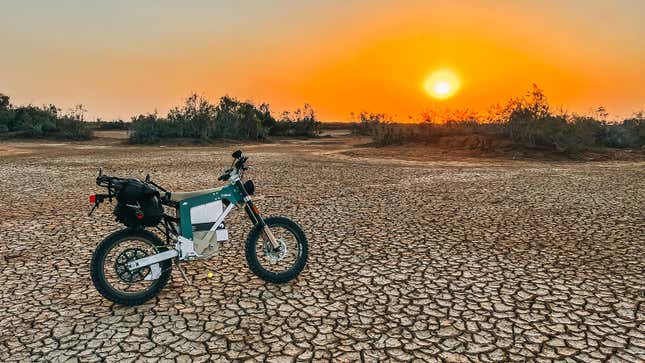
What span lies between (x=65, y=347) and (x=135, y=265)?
94cm

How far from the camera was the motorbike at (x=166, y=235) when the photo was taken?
4.19 meters

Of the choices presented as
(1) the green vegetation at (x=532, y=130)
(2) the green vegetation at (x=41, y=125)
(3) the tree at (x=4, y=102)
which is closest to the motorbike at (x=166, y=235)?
(1) the green vegetation at (x=532, y=130)

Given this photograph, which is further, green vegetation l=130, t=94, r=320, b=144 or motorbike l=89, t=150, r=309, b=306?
green vegetation l=130, t=94, r=320, b=144

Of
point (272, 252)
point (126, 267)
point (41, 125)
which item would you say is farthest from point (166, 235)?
point (41, 125)

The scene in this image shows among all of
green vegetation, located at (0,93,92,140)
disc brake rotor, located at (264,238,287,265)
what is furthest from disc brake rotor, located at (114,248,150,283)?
green vegetation, located at (0,93,92,140)

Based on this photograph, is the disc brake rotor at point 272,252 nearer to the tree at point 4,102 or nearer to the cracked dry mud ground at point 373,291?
the cracked dry mud ground at point 373,291

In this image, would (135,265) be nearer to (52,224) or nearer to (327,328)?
(327,328)

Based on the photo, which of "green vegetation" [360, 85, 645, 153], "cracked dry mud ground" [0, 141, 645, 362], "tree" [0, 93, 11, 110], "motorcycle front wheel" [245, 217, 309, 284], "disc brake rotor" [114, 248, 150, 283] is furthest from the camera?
"tree" [0, 93, 11, 110]

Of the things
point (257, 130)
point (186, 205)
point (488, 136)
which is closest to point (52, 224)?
point (186, 205)

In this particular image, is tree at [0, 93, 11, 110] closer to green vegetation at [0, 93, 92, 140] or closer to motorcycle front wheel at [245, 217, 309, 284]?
green vegetation at [0, 93, 92, 140]

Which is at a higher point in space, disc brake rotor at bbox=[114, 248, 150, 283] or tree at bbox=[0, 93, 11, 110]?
tree at bbox=[0, 93, 11, 110]

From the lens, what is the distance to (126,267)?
4324mm

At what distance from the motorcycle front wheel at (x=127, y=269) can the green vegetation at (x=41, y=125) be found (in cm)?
3674

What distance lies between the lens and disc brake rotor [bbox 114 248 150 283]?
4.32 meters
